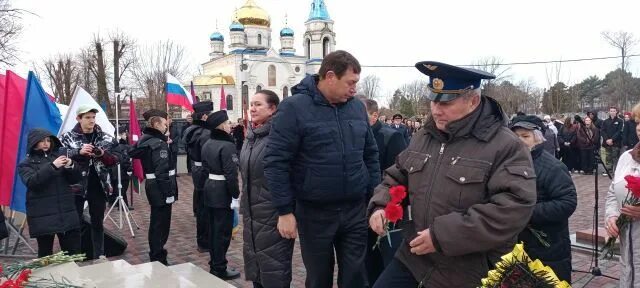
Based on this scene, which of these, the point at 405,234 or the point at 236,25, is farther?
the point at 236,25

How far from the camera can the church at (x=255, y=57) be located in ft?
225

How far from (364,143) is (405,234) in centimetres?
115

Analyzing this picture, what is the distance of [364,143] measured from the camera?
388 cm

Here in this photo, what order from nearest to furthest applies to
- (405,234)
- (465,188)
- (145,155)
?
(465,188)
(405,234)
(145,155)

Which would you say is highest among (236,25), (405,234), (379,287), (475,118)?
(236,25)

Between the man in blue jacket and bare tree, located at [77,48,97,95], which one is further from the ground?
bare tree, located at [77,48,97,95]

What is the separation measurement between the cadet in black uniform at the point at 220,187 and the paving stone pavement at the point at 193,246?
0.36 meters

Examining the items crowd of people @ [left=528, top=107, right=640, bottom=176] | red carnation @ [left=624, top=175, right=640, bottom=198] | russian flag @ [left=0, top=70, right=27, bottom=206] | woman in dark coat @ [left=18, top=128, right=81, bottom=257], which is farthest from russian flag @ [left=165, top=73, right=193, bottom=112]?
red carnation @ [left=624, top=175, right=640, bottom=198]

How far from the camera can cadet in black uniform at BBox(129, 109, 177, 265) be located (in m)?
6.23

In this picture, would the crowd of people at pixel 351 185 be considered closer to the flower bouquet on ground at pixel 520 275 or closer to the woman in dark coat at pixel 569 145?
the flower bouquet on ground at pixel 520 275

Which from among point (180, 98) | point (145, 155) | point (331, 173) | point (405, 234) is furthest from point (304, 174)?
point (180, 98)

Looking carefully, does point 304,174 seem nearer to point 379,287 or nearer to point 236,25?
point 379,287

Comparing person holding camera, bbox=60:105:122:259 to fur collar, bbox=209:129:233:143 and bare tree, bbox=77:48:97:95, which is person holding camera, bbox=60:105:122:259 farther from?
bare tree, bbox=77:48:97:95

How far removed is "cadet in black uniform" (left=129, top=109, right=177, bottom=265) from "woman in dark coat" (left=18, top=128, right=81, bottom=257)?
93 cm
